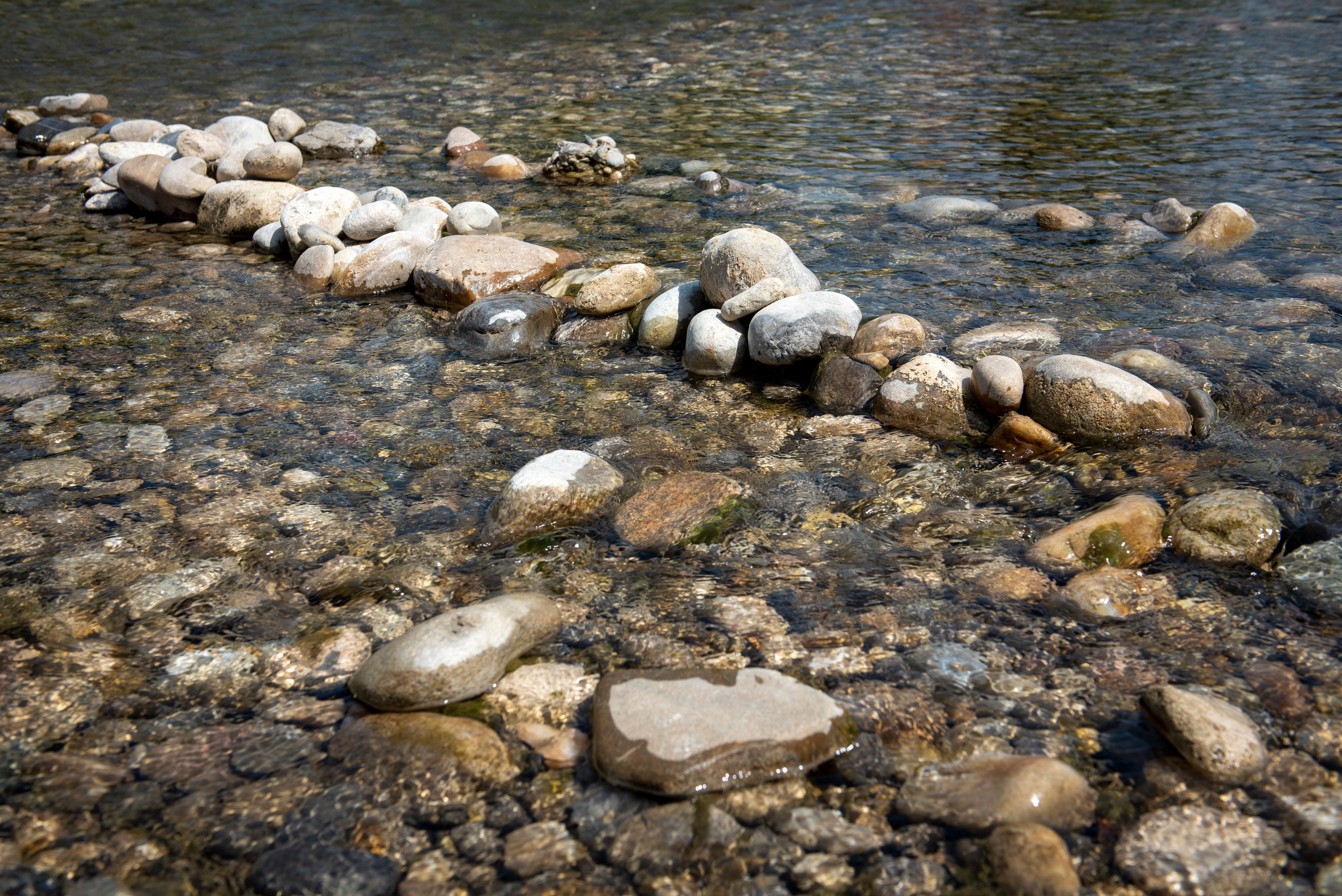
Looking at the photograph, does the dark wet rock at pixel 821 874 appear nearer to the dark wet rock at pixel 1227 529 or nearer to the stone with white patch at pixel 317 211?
the dark wet rock at pixel 1227 529

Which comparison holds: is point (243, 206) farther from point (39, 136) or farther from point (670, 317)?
point (39, 136)

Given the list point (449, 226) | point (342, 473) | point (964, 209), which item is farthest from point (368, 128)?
point (342, 473)

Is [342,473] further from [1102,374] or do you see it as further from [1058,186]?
[1058,186]

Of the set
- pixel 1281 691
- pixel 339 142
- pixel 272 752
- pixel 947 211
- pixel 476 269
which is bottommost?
pixel 272 752

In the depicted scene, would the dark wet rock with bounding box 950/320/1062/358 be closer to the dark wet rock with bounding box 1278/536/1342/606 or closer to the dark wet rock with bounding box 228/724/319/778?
the dark wet rock with bounding box 1278/536/1342/606

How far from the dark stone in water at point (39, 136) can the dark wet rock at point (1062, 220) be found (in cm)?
803

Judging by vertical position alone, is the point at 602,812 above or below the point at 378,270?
below

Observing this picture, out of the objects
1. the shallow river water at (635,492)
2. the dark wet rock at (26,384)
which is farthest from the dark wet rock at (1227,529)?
the dark wet rock at (26,384)

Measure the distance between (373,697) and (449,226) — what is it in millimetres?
4087

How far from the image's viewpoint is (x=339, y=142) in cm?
→ 775

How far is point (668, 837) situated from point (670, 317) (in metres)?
2.80

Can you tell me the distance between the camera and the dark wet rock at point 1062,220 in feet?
18.1

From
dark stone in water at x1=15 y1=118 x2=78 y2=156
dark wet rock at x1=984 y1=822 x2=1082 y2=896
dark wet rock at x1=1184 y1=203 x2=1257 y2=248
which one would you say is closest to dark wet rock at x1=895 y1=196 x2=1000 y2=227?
dark wet rock at x1=1184 y1=203 x2=1257 y2=248

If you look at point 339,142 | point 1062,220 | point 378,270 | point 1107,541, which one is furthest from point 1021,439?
point 339,142
